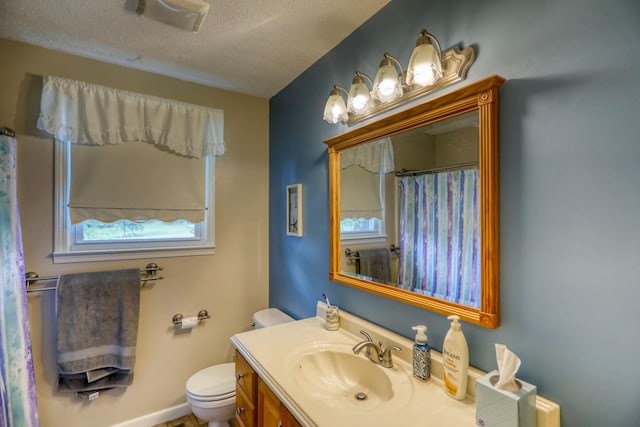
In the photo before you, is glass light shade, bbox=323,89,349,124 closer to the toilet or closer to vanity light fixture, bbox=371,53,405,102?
vanity light fixture, bbox=371,53,405,102

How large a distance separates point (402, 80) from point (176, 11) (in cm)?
106

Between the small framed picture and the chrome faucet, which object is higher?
the small framed picture

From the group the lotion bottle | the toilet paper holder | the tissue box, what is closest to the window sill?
the toilet paper holder

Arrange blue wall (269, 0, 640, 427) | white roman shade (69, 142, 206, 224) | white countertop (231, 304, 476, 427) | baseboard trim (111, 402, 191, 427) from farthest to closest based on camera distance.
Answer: baseboard trim (111, 402, 191, 427) < white roman shade (69, 142, 206, 224) < white countertop (231, 304, 476, 427) < blue wall (269, 0, 640, 427)

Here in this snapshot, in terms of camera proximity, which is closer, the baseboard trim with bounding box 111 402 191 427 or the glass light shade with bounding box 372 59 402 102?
the glass light shade with bounding box 372 59 402 102

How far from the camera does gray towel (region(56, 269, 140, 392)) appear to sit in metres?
1.70

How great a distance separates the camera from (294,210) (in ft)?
6.85

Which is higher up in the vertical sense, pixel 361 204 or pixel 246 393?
pixel 361 204

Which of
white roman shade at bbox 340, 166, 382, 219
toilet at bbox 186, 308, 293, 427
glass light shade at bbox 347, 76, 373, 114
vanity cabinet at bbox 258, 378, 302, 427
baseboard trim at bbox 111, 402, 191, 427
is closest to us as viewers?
vanity cabinet at bbox 258, 378, 302, 427

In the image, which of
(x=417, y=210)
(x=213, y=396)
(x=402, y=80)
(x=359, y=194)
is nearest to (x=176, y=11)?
(x=402, y=80)

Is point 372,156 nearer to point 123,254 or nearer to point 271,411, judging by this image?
point 271,411

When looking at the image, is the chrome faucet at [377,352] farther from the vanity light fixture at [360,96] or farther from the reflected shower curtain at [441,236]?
the vanity light fixture at [360,96]

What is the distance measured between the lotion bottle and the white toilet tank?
127cm

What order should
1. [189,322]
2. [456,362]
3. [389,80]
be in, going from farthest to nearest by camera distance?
1. [189,322]
2. [389,80]
3. [456,362]
